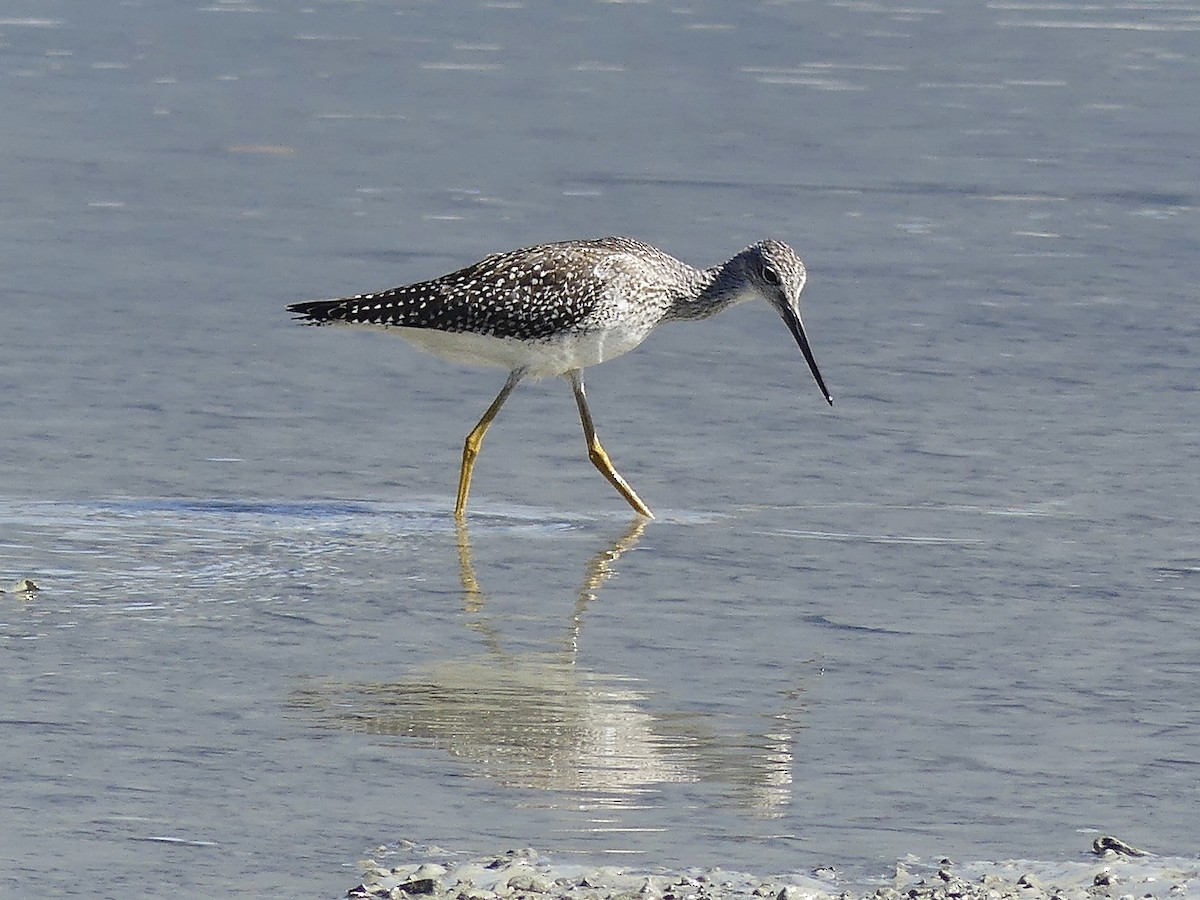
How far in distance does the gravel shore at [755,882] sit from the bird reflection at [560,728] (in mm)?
509

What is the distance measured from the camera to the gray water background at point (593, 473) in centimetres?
560

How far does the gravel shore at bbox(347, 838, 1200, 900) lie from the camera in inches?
190

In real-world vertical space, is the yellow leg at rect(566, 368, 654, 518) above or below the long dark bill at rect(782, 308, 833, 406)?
below

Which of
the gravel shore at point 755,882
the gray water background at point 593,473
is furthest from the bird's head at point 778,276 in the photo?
the gravel shore at point 755,882

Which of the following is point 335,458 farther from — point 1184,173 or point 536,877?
point 1184,173

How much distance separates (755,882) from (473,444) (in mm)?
4125

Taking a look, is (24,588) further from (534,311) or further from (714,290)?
(714,290)

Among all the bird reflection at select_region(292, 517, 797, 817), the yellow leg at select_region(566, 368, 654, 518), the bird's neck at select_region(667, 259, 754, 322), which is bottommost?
the yellow leg at select_region(566, 368, 654, 518)

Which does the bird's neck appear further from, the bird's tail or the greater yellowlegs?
the bird's tail

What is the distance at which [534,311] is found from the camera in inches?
360

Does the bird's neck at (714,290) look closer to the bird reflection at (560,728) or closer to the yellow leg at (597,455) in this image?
the yellow leg at (597,455)

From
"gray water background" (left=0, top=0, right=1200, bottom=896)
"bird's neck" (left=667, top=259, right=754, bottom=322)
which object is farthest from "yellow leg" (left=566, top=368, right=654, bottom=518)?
"bird's neck" (left=667, top=259, right=754, bottom=322)

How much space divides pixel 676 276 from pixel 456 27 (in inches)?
361

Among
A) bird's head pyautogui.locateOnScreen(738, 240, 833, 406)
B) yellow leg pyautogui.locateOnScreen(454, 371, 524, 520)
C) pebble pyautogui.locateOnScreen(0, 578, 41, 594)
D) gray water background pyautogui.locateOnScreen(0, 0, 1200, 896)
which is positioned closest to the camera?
gray water background pyautogui.locateOnScreen(0, 0, 1200, 896)
